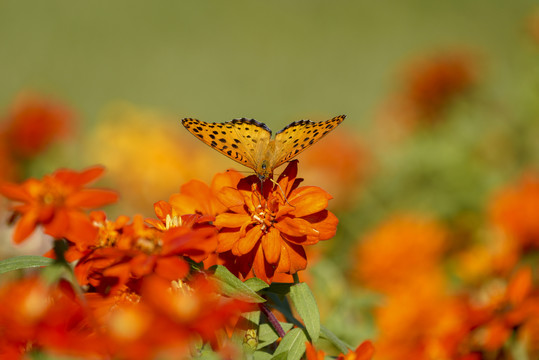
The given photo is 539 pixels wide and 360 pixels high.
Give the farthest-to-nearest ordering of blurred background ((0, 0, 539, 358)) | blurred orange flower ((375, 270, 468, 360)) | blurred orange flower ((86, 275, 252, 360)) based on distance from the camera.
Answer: blurred background ((0, 0, 539, 358)) → blurred orange flower ((375, 270, 468, 360)) → blurred orange flower ((86, 275, 252, 360))

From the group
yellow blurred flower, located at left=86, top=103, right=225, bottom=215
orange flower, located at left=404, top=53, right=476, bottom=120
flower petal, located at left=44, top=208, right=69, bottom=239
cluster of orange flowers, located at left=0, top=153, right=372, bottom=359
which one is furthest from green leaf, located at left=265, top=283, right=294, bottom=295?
orange flower, located at left=404, top=53, right=476, bottom=120

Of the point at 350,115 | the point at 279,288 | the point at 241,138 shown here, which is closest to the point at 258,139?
the point at 241,138

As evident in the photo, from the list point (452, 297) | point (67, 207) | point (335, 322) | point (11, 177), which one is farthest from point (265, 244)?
point (11, 177)

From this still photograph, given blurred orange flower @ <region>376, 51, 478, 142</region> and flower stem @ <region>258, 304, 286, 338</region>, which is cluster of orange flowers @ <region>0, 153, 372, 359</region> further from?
blurred orange flower @ <region>376, 51, 478, 142</region>

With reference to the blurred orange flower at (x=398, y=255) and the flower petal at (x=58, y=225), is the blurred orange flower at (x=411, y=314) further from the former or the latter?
the flower petal at (x=58, y=225)

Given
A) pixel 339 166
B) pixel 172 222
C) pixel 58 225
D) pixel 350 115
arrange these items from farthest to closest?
pixel 350 115, pixel 339 166, pixel 172 222, pixel 58 225

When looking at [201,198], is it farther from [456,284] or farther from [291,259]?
[456,284]

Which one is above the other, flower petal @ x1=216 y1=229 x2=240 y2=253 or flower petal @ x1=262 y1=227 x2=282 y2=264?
flower petal @ x1=262 y1=227 x2=282 y2=264
